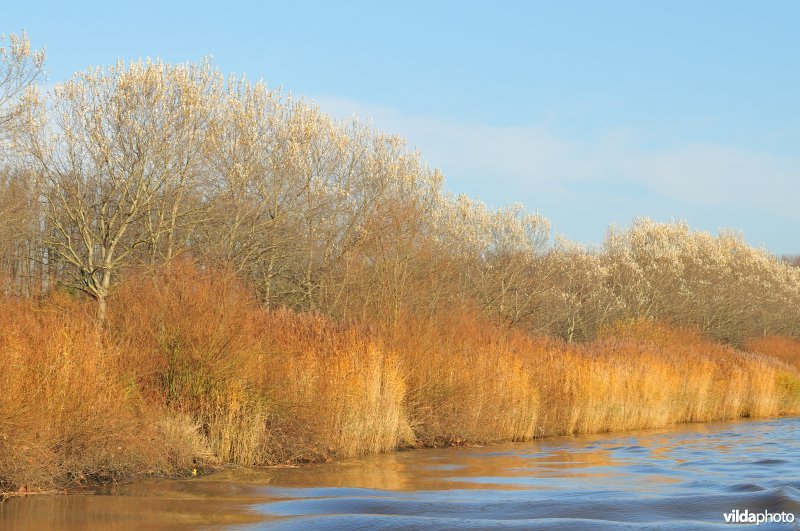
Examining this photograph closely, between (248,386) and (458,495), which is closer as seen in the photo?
(458,495)

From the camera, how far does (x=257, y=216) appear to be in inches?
1182

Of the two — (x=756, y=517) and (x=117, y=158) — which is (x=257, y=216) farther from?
(x=756, y=517)

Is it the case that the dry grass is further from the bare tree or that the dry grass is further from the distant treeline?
the bare tree

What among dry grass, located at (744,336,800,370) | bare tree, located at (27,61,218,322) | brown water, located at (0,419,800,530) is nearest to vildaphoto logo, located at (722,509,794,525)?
brown water, located at (0,419,800,530)

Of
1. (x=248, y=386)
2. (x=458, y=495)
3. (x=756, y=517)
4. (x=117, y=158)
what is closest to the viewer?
(x=756, y=517)

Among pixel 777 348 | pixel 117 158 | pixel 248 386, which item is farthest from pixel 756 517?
pixel 777 348

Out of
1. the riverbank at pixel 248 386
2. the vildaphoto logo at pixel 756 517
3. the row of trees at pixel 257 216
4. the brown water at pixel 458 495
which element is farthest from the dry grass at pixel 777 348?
the vildaphoto logo at pixel 756 517

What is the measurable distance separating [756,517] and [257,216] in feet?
69.1

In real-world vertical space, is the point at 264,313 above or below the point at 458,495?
above

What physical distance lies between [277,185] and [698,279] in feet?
109

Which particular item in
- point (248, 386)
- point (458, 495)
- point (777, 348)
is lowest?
point (458, 495)

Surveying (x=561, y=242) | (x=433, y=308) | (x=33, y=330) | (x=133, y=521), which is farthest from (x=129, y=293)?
(x=561, y=242)

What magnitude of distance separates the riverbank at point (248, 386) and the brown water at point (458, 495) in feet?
1.88

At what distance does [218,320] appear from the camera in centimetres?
1552
